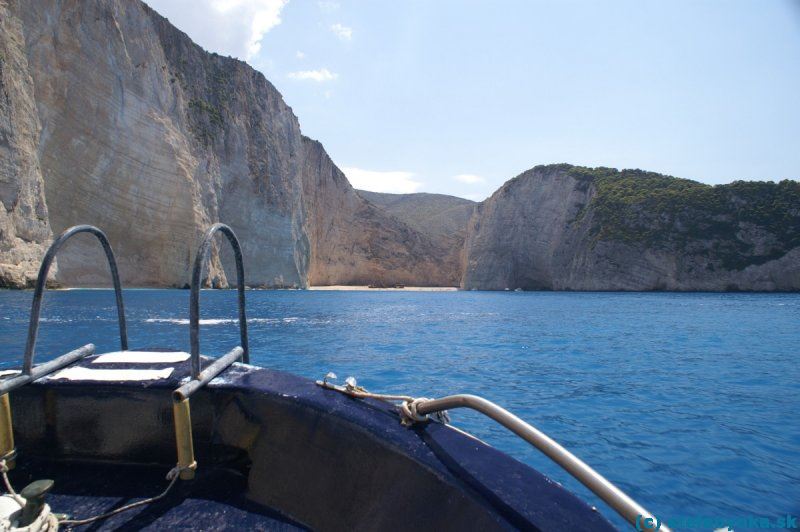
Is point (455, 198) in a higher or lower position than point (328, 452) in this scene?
higher

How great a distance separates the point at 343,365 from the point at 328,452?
936 cm

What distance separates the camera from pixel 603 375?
10.7 metres

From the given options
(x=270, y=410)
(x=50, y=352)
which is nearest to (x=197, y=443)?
(x=270, y=410)

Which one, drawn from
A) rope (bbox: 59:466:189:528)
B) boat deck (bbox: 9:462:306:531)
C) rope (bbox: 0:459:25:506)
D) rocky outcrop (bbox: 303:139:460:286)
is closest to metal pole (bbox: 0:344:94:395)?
rope (bbox: 0:459:25:506)

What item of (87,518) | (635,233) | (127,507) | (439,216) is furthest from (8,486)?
(439,216)

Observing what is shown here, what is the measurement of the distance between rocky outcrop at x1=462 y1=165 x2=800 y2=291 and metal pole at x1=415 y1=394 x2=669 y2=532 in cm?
6809

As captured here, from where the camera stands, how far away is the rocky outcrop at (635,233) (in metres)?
59.3

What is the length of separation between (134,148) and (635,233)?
58.7 m

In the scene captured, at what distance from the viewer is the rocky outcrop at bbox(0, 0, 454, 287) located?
102ft

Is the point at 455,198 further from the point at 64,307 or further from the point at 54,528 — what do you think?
the point at 54,528

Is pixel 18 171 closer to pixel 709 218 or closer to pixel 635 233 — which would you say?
pixel 635 233

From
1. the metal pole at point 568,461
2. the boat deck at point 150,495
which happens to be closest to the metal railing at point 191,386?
the boat deck at point 150,495

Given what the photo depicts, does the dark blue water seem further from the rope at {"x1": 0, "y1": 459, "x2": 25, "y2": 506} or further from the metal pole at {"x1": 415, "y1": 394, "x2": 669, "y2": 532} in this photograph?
the rope at {"x1": 0, "y1": 459, "x2": 25, "y2": 506}

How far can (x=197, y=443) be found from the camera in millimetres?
2820
